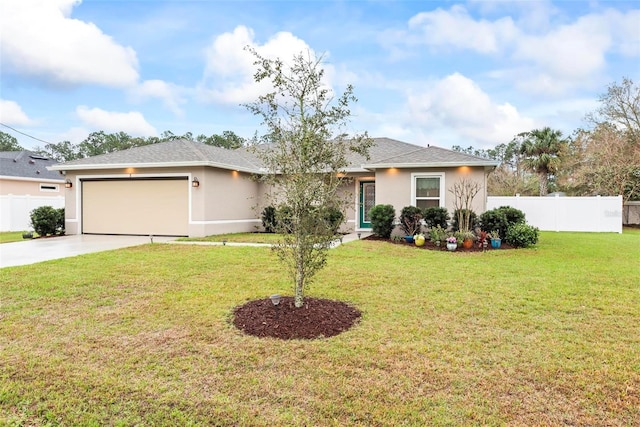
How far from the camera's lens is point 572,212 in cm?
1761

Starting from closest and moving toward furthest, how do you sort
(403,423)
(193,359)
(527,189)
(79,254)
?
(403,423)
(193,359)
(79,254)
(527,189)

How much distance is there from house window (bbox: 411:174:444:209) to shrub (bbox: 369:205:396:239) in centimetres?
127

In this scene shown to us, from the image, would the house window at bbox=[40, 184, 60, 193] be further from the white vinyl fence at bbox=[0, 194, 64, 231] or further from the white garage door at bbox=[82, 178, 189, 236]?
the white garage door at bbox=[82, 178, 189, 236]

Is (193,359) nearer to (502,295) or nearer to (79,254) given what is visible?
(502,295)

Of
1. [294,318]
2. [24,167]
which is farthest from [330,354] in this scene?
[24,167]

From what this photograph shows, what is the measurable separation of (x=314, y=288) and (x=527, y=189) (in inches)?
1154

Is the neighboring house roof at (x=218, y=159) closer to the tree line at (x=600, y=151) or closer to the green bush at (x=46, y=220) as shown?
the green bush at (x=46, y=220)

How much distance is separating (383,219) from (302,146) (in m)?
8.25

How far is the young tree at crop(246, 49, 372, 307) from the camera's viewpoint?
4.51 m

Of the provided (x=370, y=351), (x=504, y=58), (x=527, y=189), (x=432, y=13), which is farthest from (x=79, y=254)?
(x=527, y=189)

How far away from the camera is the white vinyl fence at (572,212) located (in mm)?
17188

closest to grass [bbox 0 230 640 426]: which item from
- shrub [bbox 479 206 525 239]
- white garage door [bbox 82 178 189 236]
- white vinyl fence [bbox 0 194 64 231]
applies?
shrub [bbox 479 206 525 239]

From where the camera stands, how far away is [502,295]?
562 centimetres

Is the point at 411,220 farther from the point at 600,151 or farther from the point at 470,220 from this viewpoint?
the point at 600,151
